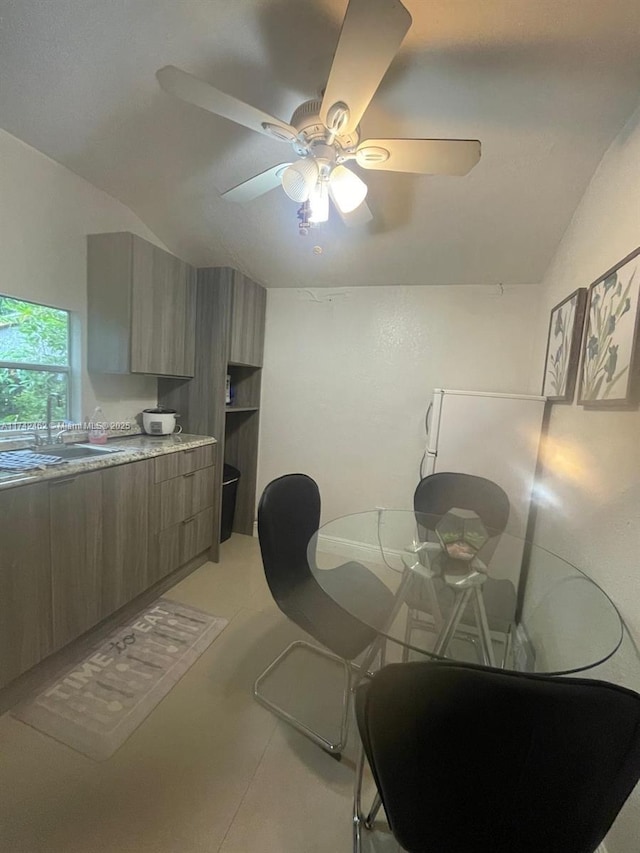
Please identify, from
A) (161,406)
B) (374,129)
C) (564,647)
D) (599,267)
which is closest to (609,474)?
(564,647)

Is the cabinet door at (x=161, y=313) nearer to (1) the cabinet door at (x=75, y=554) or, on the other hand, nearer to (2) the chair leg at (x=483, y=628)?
(1) the cabinet door at (x=75, y=554)

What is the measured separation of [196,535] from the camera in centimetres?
265

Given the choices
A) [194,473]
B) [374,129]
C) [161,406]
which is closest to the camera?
[374,129]

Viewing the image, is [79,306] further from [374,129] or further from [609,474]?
[609,474]

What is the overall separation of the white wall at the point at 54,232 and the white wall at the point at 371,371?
4.38 ft

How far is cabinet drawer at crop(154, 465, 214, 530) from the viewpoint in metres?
2.26

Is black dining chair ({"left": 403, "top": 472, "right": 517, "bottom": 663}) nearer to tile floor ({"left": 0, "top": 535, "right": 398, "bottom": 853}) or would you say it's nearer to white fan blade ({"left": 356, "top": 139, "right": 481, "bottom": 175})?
tile floor ({"left": 0, "top": 535, "right": 398, "bottom": 853})

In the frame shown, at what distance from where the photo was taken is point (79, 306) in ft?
7.57

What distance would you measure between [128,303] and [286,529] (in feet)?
5.55

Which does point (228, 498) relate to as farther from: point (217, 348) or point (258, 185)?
point (258, 185)

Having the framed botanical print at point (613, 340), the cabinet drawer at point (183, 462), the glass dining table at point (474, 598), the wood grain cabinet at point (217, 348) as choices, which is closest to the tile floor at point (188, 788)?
the glass dining table at point (474, 598)

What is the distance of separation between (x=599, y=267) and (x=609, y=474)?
95 centimetres

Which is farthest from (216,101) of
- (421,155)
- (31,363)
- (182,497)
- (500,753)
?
(182,497)

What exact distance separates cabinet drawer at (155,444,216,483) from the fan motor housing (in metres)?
1.82
